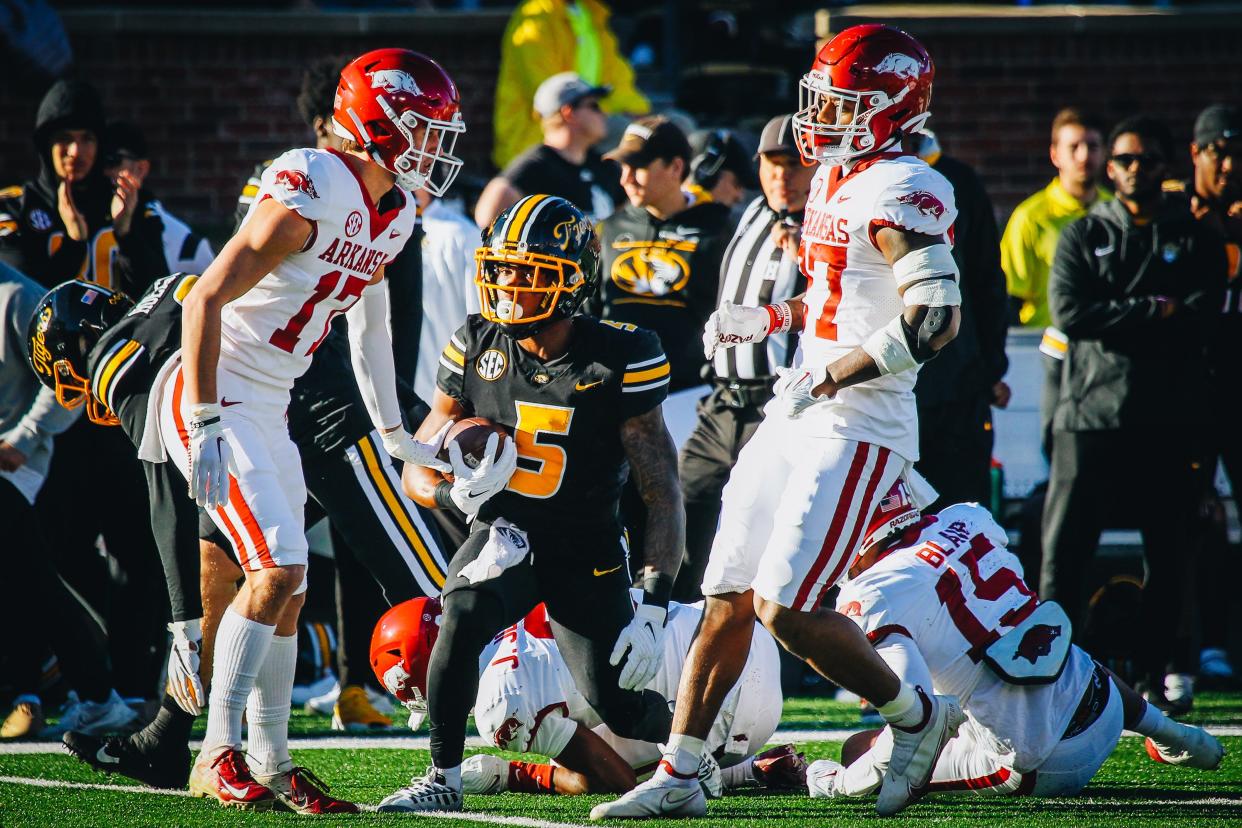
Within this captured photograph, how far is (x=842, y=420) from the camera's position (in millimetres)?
4527

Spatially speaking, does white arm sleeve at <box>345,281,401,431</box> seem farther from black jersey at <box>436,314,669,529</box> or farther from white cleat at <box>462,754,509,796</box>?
white cleat at <box>462,754,509,796</box>

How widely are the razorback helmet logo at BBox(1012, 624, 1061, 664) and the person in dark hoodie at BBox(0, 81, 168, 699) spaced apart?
10.3ft

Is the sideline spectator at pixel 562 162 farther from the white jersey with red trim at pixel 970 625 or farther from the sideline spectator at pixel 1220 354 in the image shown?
the white jersey with red trim at pixel 970 625

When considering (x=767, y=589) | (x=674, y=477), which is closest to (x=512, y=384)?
(x=674, y=477)

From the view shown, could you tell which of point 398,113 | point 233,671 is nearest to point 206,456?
point 233,671

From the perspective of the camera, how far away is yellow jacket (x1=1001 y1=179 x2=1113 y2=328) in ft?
25.5

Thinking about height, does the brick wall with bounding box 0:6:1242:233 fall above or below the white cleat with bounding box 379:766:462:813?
above

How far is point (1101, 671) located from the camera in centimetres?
487

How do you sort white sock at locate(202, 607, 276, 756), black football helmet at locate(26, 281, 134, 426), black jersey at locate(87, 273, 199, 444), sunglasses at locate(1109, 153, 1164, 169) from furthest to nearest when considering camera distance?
sunglasses at locate(1109, 153, 1164, 169) < black football helmet at locate(26, 281, 134, 426) < black jersey at locate(87, 273, 199, 444) < white sock at locate(202, 607, 276, 756)

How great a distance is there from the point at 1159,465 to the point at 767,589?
110 inches

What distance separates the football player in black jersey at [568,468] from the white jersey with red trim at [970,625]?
1.95 feet

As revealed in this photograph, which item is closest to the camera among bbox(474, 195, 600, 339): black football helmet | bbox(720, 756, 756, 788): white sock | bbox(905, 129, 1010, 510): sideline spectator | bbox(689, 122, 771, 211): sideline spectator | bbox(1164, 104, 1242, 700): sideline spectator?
bbox(474, 195, 600, 339): black football helmet

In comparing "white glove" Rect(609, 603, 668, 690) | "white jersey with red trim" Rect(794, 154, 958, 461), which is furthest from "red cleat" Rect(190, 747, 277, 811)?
"white jersey with red trim" Rect(794, 154, 958, 461)

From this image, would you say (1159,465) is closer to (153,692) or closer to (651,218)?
(651,218)
